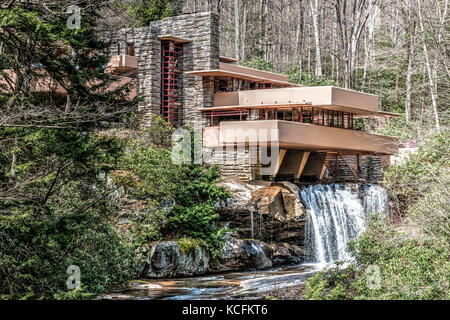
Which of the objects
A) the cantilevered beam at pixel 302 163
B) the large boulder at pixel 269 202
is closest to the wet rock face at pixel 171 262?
the large boulder at pixel 269 202

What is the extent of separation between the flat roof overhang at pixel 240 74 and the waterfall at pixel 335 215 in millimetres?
6240

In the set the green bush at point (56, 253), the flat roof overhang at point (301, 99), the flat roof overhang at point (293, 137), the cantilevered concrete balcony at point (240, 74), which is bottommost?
the green bush at point (56, 253)

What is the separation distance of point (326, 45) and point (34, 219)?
3974 centimetres

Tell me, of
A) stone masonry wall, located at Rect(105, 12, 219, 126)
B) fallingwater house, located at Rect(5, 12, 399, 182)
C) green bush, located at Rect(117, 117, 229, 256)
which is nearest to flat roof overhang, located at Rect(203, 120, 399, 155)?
fallingwater house, located at Rect(5, 12, 399, 182)

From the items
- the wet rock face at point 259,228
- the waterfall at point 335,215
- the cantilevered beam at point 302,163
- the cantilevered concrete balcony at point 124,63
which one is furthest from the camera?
the cantilevered beam at point 302,163

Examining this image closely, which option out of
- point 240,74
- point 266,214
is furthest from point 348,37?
point 266,214

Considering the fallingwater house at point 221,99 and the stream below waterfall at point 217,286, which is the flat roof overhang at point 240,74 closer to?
the fallingwater house at point 221,99

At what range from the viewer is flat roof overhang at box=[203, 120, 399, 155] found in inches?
877

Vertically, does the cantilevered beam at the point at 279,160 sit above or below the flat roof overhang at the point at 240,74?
below

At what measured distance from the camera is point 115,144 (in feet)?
44.9

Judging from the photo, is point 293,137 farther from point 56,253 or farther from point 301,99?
point 56,253

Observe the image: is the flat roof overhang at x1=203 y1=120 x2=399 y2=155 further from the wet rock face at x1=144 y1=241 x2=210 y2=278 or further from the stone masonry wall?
the wet rock face at x1=144 y1=241 x2=210 y2=278

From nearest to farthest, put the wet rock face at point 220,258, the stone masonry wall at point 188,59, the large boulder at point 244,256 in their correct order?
the wet rock face at point 220,258 < the large boulder at point 244,256 < the stone masonry wall at point 188,59

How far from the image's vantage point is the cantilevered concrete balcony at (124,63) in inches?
1013
